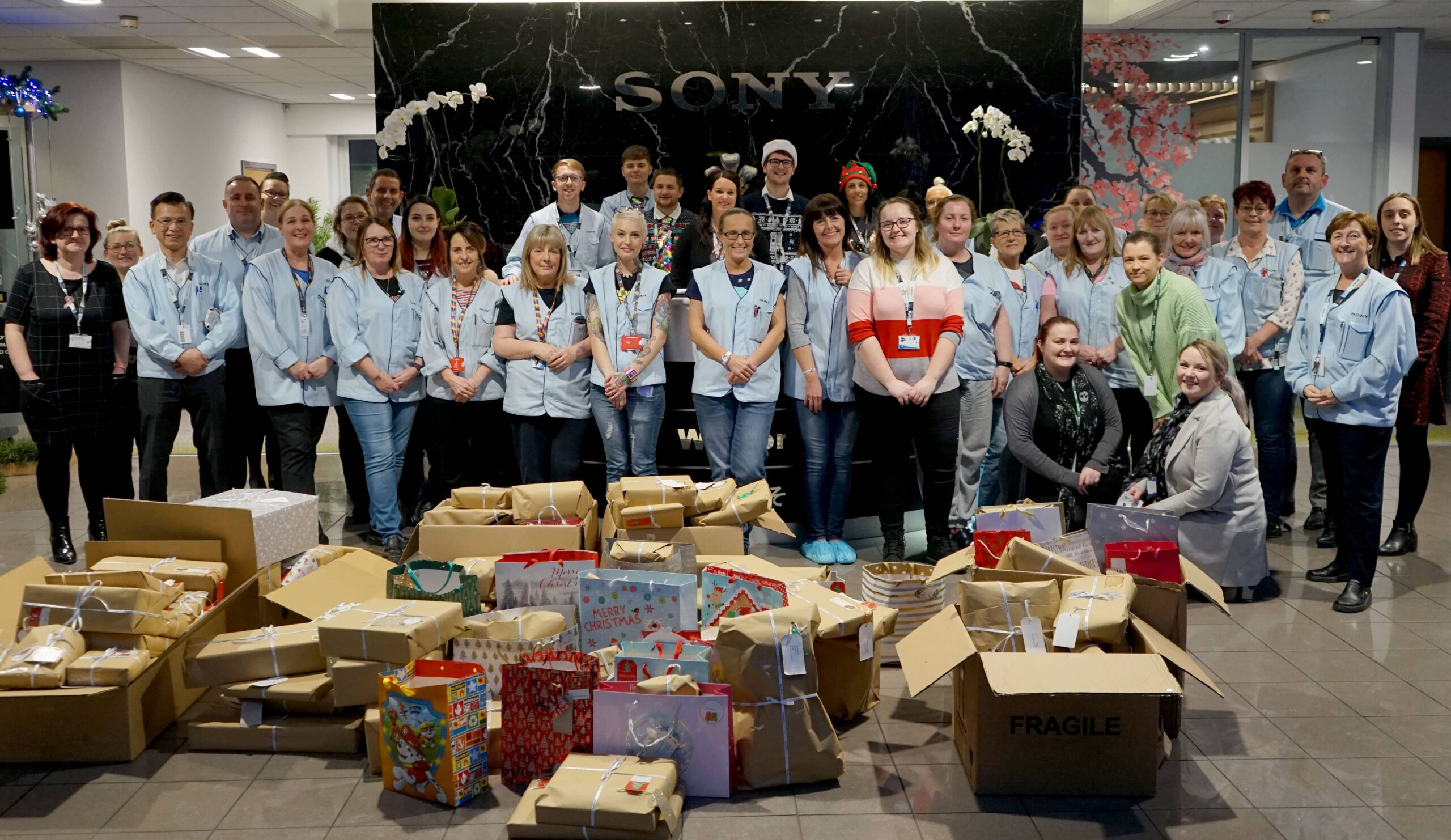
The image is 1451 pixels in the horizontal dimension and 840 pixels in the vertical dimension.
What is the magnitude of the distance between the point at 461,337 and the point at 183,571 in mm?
1864

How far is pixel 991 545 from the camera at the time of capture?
380cm

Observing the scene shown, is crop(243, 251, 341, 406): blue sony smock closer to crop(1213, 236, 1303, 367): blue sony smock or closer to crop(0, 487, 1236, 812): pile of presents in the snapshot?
crop(0, 487, 1236, 812): pile of presents

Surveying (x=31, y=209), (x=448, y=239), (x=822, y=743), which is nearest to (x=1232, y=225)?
(x=448, y=239)

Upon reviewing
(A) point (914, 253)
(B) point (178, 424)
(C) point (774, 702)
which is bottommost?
(C) point (774, 702)

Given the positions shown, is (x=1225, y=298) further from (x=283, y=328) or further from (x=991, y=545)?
(x=283, y=328)

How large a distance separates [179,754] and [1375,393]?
4.01 m

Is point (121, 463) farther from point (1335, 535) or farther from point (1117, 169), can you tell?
point (1117, 169)

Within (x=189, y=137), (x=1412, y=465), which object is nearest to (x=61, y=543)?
(x=1412, y=465)

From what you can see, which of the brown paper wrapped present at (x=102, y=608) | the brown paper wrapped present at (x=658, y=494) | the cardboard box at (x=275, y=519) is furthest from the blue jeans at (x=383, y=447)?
the brown paper wrapped present at (x=102, y=608)

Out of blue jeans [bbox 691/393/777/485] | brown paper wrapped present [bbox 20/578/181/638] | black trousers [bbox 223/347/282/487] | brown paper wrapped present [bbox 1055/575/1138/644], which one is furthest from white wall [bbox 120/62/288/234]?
brown paper wrapped present [bbox 1055/575/1138/644]

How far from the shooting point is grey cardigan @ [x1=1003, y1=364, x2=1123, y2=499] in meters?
4.68

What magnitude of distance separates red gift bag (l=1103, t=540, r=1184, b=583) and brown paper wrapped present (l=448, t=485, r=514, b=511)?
1952 mm

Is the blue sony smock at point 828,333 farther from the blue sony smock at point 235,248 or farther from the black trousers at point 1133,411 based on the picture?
the blue sony smock at point 235,248

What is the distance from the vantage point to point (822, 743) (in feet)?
9.57
